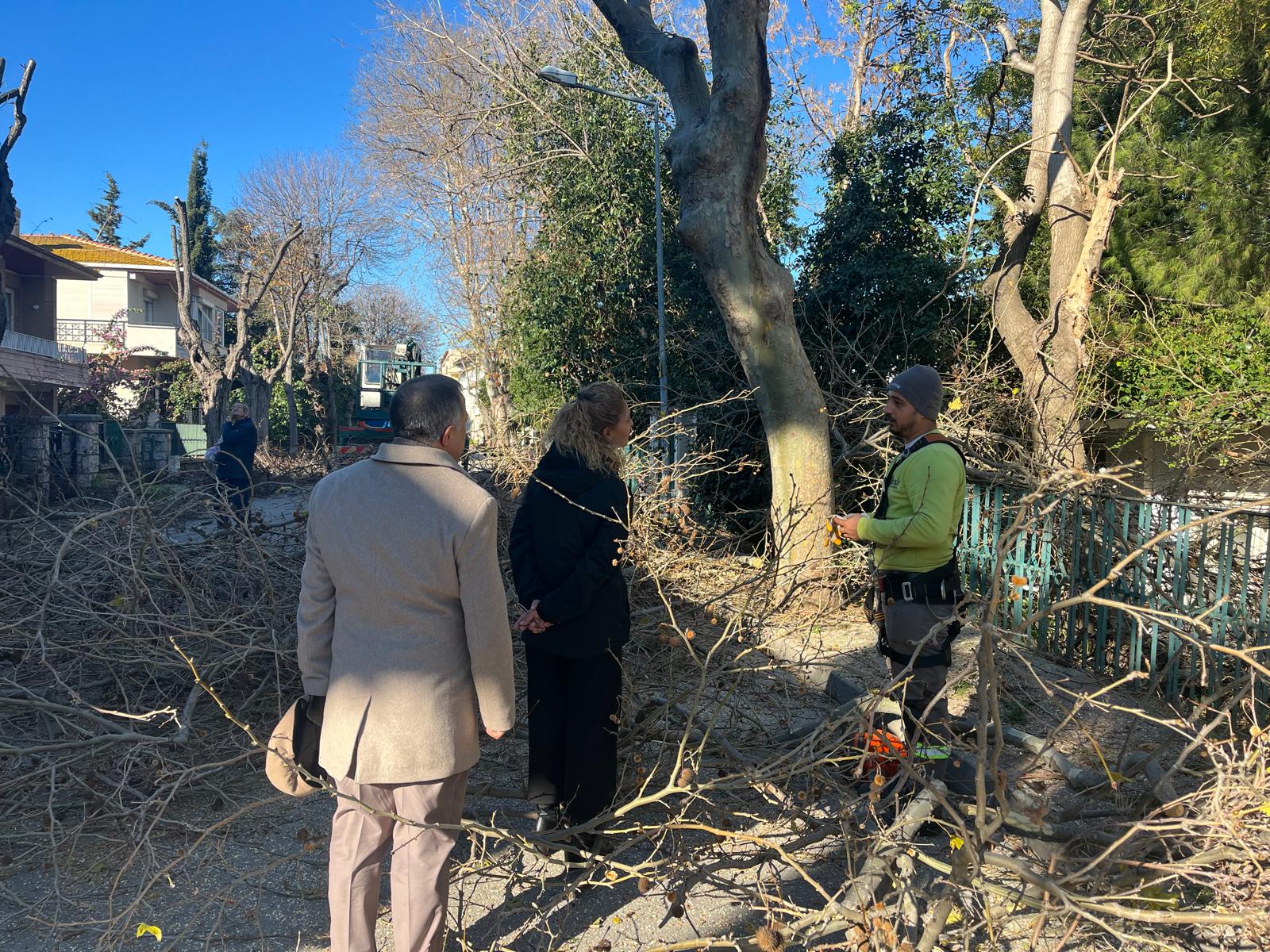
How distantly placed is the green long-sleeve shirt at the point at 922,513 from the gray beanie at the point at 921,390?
0.15 m

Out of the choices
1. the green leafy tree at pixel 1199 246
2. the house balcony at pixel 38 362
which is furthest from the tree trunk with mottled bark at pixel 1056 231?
the house balcony at pixel 38 362

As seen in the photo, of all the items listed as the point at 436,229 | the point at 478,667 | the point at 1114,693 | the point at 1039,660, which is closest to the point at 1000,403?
the point at 1039,660

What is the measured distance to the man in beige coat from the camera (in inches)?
103

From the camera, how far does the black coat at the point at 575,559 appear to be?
3.38 m

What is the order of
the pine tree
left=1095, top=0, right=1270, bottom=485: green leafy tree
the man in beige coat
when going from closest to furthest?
the man in beige coat < left=1095, top=0, right=1270, bottom=485: green leafy tree < the pine tree

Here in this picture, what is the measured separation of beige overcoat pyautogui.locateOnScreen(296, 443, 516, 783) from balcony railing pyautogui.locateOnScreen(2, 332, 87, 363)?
2595 centimetres

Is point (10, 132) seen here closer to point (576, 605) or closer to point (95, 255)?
point (576, 605)

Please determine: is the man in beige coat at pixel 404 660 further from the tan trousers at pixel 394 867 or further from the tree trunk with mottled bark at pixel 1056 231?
the tree trunk with mottled bark at pixel 1056 231

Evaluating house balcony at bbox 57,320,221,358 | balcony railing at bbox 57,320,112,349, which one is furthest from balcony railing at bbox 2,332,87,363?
balcony railing at bbox 57,320,112,349

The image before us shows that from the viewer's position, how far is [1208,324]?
41.8 ft

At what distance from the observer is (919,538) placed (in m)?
3.49

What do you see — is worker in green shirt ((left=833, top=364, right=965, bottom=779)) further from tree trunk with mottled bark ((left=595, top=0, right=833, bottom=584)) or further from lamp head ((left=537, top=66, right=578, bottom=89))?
lamp head ((left=537, top=66, right=578, bottom=89))

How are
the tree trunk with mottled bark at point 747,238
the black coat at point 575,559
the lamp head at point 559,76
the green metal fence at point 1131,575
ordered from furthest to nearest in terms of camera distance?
the lamp head at point 559,76 < the tree trunk with mottled bark at point 747,238 < the green metal fence at point 1131,575 < the black coat at point 575,559

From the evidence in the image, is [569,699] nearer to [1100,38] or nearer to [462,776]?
[462,776]
